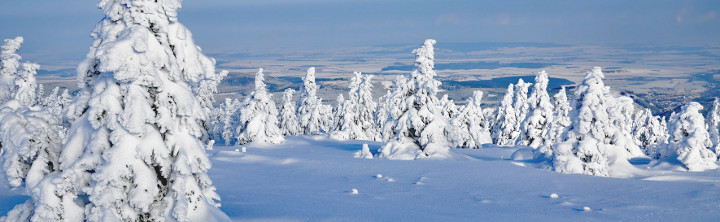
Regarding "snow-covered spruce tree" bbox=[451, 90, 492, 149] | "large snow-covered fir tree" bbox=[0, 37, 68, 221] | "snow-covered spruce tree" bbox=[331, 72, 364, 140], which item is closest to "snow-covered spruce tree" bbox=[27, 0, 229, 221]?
"large snow-covered fir tree" bbox=[0, 37, 68, 221]

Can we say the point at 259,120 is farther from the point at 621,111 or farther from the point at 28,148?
A: the point at 621,111

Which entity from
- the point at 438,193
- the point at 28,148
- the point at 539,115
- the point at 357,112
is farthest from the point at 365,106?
the point at 28,148

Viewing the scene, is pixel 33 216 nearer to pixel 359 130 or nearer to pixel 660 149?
pixel 660 149

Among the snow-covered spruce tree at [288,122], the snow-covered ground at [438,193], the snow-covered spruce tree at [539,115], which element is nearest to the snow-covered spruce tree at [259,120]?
the snow-covered spruce tree at [288,122]

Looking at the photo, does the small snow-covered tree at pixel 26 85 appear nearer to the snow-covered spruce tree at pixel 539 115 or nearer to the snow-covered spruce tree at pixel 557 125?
the snow-covered spruce tree at pixel 557 125

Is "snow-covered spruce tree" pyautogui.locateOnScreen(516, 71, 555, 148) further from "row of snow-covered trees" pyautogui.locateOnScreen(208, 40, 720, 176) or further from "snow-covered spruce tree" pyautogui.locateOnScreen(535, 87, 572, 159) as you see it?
"snow-covered spruce tree" pyautogui.locateOnScreen(535, 87, 572, 159)

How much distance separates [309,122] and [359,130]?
226 inches

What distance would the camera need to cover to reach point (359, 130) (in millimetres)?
54156

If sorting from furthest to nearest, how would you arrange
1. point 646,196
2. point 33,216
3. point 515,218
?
point 646,196
point 515,218
point 33,216

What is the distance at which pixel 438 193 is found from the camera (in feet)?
57.9

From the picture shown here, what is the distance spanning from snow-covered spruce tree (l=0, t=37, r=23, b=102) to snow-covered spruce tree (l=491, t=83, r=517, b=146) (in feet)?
143

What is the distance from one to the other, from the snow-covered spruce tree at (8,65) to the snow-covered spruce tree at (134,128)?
54.3 feet

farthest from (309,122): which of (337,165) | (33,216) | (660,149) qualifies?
(33,216)

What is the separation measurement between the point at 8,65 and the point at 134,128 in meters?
18.7
